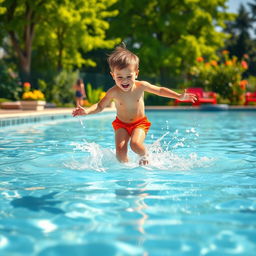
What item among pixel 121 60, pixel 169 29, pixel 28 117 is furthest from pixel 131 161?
pixel 169 29

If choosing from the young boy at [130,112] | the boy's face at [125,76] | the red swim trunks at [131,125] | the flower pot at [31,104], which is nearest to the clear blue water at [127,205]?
the young boy at [130,112]

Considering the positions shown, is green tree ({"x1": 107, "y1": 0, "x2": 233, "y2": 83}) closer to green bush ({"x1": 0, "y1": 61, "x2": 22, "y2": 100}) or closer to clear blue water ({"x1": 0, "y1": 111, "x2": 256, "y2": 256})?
green bush ({"x1": 0, "y1": 61, "x2": 22, "y2": 100})

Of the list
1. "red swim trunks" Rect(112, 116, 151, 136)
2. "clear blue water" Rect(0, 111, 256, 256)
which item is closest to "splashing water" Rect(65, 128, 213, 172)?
"clear blue water" Rect(0, 111, 256, 256)

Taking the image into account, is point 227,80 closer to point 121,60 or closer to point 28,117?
point 28,117

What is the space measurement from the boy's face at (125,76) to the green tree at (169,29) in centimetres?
2638

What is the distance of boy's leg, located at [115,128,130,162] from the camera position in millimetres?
5523

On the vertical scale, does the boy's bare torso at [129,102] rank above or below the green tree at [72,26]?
below

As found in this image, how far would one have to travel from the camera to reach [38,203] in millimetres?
3646

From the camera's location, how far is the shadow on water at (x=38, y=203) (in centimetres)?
346

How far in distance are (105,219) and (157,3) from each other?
32.4m

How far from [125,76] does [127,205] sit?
197 cm

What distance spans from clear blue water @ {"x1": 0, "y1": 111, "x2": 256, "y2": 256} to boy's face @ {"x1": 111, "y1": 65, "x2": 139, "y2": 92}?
103 cm

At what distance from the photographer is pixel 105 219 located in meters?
3.20

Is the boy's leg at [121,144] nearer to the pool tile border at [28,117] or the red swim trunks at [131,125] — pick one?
the red swim trunks at [131,125]
